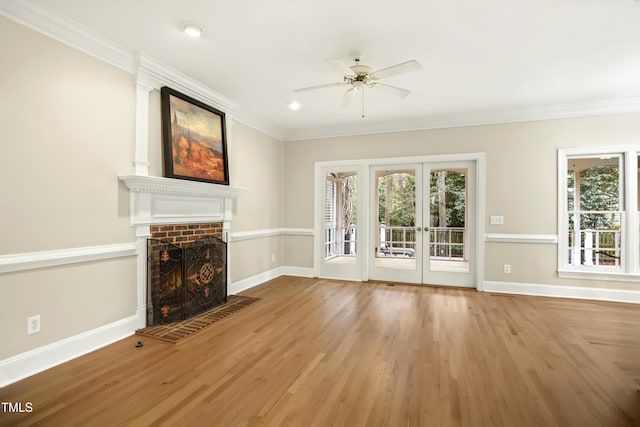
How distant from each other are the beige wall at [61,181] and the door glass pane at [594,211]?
5.88 metres

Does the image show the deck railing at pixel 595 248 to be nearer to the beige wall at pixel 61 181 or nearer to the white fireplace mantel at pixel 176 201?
the white fireplace mantel at pixel 176 201

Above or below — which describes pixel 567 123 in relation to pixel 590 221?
above

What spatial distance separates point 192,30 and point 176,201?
1790mm

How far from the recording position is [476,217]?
502 centimetres

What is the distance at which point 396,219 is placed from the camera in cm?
551

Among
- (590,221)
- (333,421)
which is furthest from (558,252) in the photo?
(333,421)

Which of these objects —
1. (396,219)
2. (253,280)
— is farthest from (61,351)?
(396,219)

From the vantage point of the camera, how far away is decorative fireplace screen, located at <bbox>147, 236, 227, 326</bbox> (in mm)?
3303

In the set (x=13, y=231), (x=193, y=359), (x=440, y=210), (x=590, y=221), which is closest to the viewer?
(x=13, y=231)

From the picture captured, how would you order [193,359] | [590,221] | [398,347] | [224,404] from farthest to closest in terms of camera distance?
[590,221], [398,347], [193,359], [224,404]

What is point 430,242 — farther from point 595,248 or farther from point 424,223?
point 595,248

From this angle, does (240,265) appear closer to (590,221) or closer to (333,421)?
(333,421)

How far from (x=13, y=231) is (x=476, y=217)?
18.1 feet

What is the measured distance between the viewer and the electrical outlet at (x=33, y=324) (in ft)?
7.80
